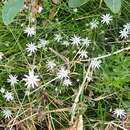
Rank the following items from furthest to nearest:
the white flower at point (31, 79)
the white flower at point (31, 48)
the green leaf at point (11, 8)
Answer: the white flower at point (31, 48) → the white flower at point (31, 79) → the green leaf at point (11, 8)

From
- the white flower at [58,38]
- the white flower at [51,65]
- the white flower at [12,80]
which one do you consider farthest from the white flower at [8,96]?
the white flower at [58,38]

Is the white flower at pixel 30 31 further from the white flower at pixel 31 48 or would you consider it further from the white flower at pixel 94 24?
the white flower at pixel 94 24

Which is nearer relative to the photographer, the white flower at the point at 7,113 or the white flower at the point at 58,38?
the white flower at the point at 7,113

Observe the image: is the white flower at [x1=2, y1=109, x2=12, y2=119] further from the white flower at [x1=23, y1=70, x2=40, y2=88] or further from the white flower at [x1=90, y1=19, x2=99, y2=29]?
the white flower at [x1=90, y1=19, x2=99, y2=29]

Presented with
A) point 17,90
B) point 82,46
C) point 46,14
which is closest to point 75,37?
point 82,46

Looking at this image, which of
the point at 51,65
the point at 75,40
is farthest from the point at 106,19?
the point at 51,65

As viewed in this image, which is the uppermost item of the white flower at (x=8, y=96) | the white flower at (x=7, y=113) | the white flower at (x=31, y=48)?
the white flower at (x=31, y=48)

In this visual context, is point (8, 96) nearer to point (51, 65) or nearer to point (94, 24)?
point (51, 65)

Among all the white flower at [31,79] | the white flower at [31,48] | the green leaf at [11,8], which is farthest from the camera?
the white flower at [31,48]

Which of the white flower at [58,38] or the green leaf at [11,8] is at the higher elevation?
the green leaf at [11,8]

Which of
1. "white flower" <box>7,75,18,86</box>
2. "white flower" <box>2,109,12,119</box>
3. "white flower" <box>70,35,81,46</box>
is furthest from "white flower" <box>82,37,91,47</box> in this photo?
"white flower" <box>2,109,12,119</box>

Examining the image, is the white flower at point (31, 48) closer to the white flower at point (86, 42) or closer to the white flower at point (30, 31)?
the white flower at point (30, 31)

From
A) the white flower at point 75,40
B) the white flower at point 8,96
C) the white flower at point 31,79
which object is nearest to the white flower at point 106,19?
the white flower at point 75,40
